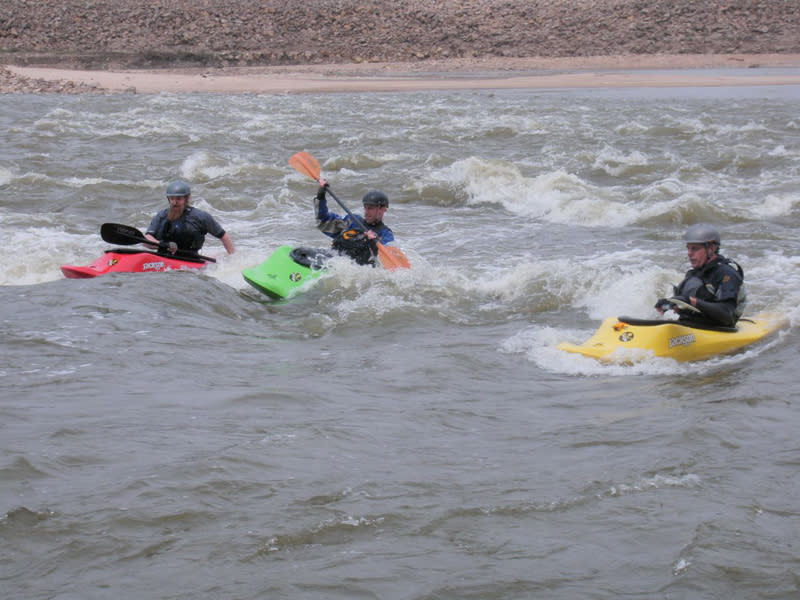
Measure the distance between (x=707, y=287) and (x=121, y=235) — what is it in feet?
16.1

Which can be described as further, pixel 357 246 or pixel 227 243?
pixel 227 243

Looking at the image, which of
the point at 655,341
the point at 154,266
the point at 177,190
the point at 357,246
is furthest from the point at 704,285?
the point at 154,266

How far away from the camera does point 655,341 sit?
652cm

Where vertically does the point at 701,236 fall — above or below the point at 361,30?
below

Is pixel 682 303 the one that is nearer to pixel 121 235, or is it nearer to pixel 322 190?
pixel 322 190

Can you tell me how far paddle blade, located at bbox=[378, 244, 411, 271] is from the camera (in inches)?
328

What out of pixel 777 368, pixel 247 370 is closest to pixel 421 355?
pixel 247 370

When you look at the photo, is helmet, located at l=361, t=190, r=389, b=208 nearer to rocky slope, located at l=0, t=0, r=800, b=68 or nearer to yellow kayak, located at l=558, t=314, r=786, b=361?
yellow kayak, located at l=558, t=314, r=786, b=361

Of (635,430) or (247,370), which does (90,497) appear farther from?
(635,430)

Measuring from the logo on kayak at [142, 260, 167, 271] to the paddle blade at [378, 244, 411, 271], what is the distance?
6.21ft

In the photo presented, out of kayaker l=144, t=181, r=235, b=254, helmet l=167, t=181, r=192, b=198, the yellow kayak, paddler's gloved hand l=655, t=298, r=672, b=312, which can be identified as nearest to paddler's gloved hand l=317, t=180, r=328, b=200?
kayaker l=144, t=181, r=235, b=254

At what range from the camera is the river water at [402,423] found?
3738 millimetres

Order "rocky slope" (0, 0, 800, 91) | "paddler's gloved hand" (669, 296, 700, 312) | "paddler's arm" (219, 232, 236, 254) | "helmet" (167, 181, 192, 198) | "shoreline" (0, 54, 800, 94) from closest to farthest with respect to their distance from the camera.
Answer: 1. "paddler's gloved hand" (669, 296, 700, 312)
2. "helmet" (167, 181, 192, 198)
3. "paddler's arm" (219, 232, 236, 254)
4. "shoreline" (0, 54, 800, 94)
5. "rocky slope" (0, 0, 800, 91)

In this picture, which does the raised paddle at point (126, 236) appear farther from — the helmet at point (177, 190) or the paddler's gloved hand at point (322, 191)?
the paddler's gloved hand at point (322, 191)
